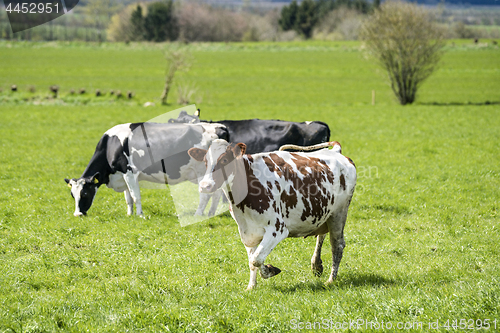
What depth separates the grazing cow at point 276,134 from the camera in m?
12.7

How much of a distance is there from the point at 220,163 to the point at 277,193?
102 cm

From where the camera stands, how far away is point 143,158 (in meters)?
11.8

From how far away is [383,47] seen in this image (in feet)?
125

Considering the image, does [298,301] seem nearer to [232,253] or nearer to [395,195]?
[232,253]

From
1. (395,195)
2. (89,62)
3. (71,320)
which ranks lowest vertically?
(89,62)

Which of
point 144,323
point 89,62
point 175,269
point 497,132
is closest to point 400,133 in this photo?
point 497,132

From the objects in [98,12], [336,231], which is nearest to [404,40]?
[336,231]

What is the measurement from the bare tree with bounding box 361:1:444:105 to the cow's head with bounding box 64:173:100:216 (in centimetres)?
3143

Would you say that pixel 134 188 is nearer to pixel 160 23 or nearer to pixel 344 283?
pixel 344 283

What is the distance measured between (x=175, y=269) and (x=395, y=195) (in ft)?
24.5

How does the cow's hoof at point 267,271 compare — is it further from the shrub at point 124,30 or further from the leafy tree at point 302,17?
the leafy tree at point 302,17

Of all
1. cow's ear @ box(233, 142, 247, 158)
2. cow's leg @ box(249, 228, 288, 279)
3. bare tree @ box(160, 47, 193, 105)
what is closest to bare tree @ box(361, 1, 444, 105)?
bare tree @ box(160, 47, 193, 105)

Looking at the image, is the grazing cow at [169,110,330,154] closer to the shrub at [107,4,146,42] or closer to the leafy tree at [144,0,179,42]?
the leafy tree at [144,0,179,42]

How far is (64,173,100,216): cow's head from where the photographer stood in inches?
447
